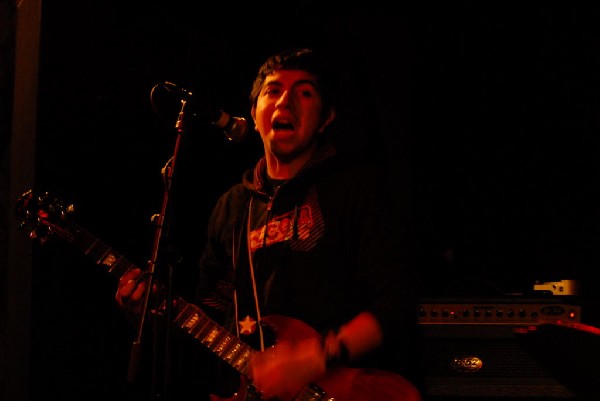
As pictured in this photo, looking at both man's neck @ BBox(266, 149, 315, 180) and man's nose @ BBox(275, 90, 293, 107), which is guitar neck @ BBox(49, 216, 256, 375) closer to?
man's neck @ BBox(266, 149, 315, 180)

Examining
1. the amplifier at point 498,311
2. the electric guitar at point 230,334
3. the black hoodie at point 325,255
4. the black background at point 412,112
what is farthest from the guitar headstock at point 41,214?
the amplifier at point 498,311

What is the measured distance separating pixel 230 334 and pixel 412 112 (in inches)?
74.2

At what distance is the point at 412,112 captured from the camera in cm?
346

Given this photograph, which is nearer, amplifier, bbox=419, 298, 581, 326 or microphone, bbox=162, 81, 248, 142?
microphone, bbox=162, 81, 248, 142

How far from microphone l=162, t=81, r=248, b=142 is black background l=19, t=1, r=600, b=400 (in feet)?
3.44

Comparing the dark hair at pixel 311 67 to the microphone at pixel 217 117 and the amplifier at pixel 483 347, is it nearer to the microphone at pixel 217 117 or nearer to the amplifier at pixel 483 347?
the microphone at pixel 217 117

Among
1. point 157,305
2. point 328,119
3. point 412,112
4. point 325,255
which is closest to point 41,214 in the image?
point 157,305

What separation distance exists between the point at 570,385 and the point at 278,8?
109 inches

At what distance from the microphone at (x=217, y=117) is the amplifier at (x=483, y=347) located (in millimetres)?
1183

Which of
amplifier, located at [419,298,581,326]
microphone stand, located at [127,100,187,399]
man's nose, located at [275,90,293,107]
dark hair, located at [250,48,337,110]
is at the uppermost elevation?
dark hair, located at [250,48,337,110]

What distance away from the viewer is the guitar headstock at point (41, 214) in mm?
2311

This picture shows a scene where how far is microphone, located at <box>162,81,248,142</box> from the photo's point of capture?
1.86m

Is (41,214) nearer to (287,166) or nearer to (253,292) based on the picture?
(253,292)

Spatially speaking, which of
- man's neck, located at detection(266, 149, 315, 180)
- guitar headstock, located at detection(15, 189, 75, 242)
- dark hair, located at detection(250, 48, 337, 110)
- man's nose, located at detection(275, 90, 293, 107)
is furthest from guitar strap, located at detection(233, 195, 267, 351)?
guitar headstock, located at detection(15, 189, 75, 242)
